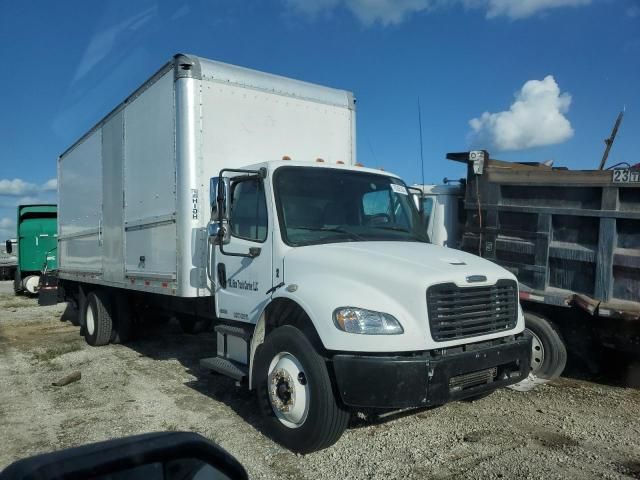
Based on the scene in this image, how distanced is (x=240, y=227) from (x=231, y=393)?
6.52ft

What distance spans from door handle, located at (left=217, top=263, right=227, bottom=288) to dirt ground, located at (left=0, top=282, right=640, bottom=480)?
1.27m

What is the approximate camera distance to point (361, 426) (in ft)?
16.7

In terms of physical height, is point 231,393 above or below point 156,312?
below

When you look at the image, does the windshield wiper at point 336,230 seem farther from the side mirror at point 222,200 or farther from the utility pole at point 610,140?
the utility pole at point 610,140

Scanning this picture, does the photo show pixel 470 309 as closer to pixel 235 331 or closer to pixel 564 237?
pixel 564 237

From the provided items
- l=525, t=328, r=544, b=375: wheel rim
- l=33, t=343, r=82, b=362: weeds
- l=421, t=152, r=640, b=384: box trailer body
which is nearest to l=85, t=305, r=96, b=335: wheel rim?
l=33, t=343, r=82, b=362: weeds

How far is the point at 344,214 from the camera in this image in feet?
18.0

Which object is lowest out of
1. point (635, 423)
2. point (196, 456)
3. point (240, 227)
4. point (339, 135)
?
point (635, 423)

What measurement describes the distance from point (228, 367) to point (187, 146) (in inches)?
97.1

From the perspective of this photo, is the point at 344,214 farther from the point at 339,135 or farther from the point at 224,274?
the point at 339,135

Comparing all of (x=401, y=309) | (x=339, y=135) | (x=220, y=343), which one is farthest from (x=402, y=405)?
(x=339, y=135)

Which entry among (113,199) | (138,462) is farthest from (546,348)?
(113,199)

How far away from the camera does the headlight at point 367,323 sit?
4094mm

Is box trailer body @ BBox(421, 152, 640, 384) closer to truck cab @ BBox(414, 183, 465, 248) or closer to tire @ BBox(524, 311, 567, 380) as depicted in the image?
tire @ BBox(524, 311, 567, 380)
